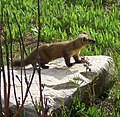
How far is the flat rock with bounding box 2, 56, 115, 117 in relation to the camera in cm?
417

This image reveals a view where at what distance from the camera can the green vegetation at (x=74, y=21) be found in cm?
668

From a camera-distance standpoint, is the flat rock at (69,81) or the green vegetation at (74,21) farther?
the green vegetation at (74,21)

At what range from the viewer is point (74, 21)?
7984 millimetres

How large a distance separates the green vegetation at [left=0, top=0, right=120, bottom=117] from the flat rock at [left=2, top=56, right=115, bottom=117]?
0.51 metres

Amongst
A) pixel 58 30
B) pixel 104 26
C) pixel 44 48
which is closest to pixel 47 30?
pixel 58 30

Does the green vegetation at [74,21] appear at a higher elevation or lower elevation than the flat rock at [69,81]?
higher

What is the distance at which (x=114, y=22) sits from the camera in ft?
24.6

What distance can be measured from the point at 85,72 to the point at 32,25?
3521mm

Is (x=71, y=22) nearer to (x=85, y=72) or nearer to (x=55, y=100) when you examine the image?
(x=85, y=72)

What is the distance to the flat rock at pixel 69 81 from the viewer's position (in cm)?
417

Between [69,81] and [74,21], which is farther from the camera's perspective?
[74,21]

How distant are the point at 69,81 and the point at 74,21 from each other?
12.0 feet

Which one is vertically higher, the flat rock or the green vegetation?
the green vegetation

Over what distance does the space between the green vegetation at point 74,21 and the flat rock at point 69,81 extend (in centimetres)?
51
